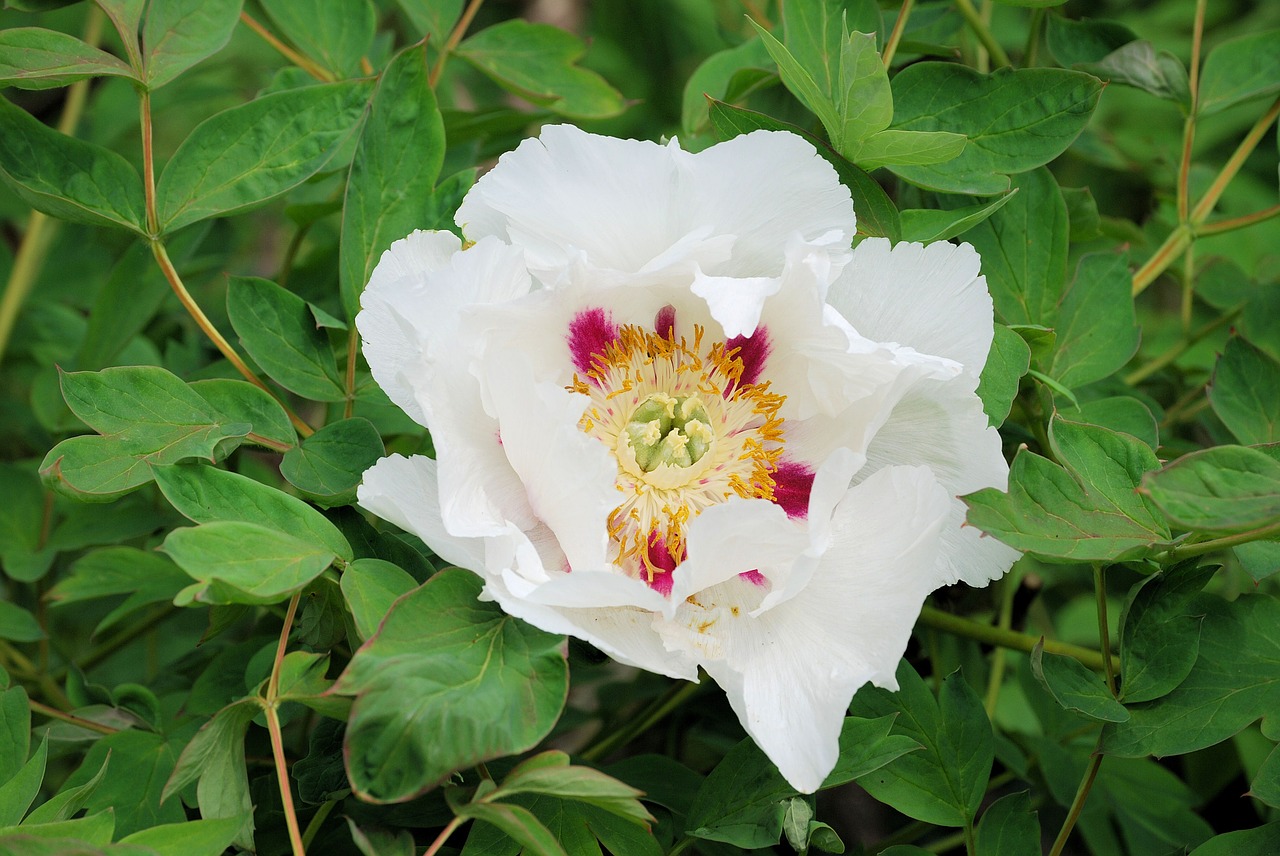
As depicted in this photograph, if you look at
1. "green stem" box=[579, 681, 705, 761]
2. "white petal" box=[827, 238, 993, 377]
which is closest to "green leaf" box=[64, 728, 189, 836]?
"green stem" box=[579, 681, 705, 761]

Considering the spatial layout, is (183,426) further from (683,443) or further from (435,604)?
(683,443)

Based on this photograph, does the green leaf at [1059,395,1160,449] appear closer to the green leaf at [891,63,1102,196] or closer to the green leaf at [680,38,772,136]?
the green leaf at [891,63,1102,196]

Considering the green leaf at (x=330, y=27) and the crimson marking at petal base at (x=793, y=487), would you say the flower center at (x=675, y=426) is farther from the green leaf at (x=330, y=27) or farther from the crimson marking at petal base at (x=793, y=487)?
the green leaf at (x=330, y=27)

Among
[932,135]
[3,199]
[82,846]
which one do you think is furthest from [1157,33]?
[82,846]

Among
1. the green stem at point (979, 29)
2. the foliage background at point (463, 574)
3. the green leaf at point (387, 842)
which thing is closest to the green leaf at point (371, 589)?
the foliage background at point (463, 574)

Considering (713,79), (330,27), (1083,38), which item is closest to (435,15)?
(330,27)
